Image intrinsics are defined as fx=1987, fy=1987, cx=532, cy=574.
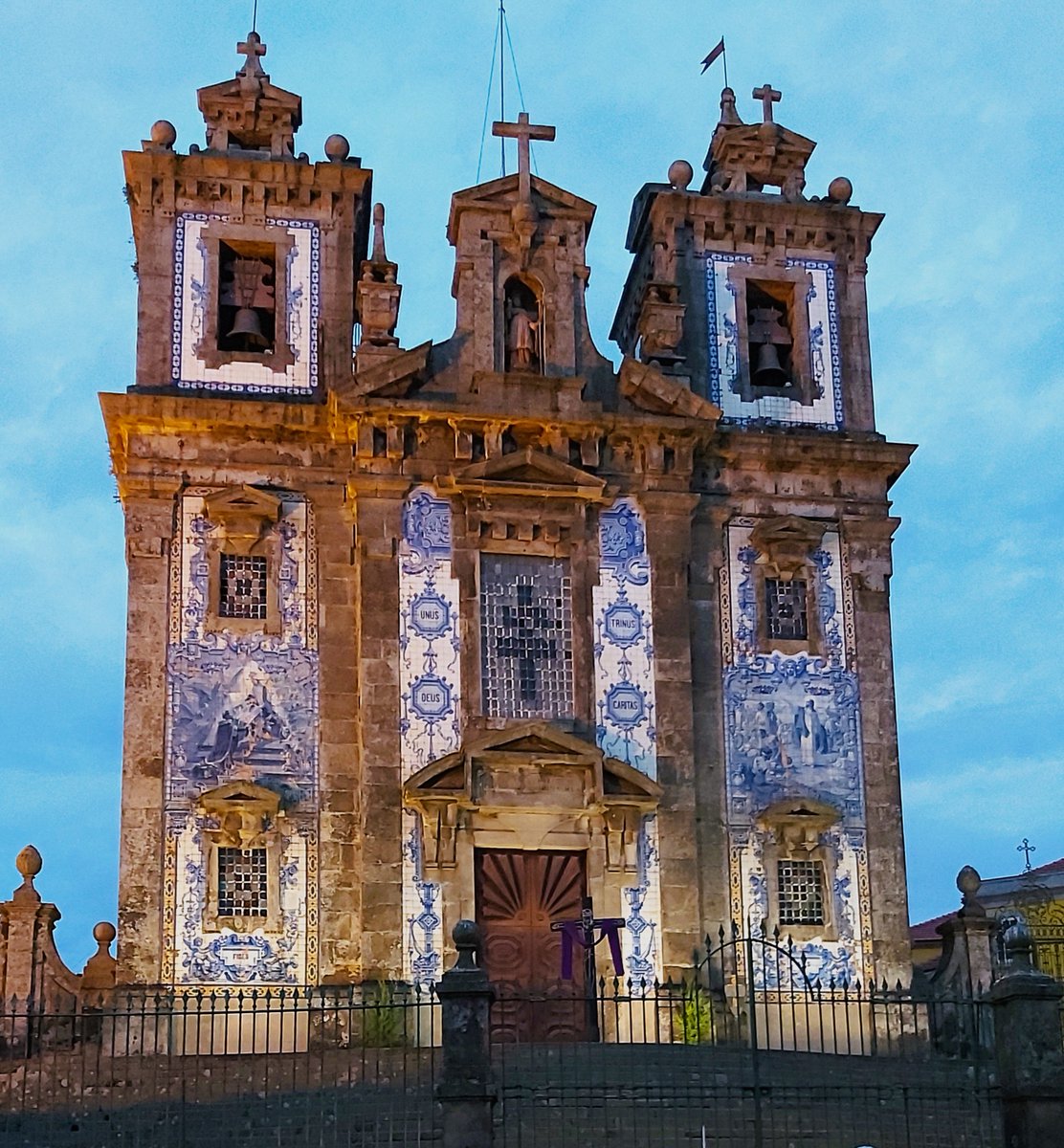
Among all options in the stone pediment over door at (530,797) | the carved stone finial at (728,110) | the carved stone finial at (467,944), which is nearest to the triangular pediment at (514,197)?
the carved stone finial at (728,110)

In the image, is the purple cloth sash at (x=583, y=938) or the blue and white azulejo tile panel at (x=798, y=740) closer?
the purple cloth sash at (x=583, y=938)

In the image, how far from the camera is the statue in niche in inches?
1071

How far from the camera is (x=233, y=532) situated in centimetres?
2586

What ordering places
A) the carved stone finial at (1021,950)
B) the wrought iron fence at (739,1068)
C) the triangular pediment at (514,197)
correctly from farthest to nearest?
1. the triangular pediment at (514,197)
2. the wrought iron fence at (739,1068)
3. the carved stone finial at (1021,950)

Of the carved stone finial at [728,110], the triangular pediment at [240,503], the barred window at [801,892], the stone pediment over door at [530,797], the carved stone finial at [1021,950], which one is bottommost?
the carved stone finial at [1021,950]

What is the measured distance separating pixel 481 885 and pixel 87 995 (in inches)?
196

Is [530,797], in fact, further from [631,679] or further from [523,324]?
[523,324]

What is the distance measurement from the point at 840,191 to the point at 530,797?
1069cm

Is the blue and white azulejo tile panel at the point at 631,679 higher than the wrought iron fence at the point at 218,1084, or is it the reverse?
the blue and white azulejo tile panel at the point at 631,679

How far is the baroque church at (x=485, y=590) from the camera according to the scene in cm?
2470

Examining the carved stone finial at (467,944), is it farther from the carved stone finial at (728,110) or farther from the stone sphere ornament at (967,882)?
the carved stone finial at (728,110)

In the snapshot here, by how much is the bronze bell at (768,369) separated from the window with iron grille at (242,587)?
7.81m

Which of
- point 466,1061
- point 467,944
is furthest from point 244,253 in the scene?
point 466,1061

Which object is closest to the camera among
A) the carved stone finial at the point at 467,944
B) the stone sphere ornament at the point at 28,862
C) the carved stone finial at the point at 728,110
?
the carved stone finial at the point at 467,944
